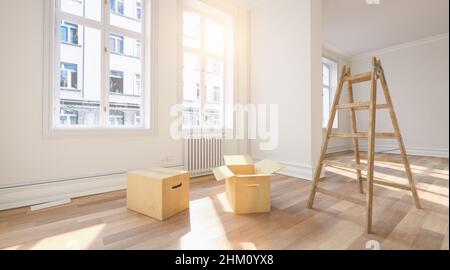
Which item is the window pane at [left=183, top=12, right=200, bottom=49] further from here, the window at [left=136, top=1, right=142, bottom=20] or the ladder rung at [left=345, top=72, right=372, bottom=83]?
the ladder rung at [left=345, top=72, right=372, bottom=83]

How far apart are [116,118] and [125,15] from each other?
4.19 feet

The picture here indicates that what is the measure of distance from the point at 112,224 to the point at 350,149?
6548mm

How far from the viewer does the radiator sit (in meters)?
2.93

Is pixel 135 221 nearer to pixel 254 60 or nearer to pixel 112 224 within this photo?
pixel 112 224

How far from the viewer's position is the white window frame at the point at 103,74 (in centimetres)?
203

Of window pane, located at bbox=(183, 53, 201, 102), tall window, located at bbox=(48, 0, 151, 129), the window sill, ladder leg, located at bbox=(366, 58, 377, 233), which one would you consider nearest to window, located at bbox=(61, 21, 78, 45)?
tall window, located at bbox=(48, 0, 151, 129)

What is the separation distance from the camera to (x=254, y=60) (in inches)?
142

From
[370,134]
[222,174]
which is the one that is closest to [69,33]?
[222,174]

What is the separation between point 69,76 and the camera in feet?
7.38

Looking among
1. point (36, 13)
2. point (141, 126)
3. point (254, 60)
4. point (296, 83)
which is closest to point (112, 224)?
point (141, 126)

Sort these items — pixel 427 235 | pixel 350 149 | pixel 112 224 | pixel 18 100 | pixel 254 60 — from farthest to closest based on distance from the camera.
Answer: pixel 350 149
pixel 254 60
pixel 18 100
pixel 112 224
pixel 427 235

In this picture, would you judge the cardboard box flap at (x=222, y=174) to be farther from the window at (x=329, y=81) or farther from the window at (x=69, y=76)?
the window at (x=329, y=81)

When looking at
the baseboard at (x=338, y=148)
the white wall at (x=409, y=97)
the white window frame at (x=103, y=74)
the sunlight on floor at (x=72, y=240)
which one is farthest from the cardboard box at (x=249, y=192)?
the baseboard at (x=338, y=148)

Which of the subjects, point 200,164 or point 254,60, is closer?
point 200,164
